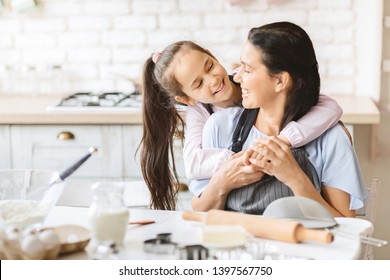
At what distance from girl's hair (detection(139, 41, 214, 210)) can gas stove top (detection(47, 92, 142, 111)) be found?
0.97m

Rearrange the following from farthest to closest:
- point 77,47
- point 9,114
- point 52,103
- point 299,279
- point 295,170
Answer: point 77,47 → point 52,103 → point 9,114 → point 295,170 → point 299,279

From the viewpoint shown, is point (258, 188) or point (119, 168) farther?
point (119, 168)

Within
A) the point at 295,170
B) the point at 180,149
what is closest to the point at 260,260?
the point at 295,170

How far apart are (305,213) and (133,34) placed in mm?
2531

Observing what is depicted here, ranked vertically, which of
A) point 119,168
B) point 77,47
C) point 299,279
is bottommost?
point 119,168

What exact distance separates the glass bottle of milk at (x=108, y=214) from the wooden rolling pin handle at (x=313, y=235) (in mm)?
412

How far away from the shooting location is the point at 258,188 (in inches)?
89.9

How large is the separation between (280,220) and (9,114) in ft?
7.18

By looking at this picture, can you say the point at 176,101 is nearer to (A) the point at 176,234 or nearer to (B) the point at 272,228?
(A) the point at 176,234

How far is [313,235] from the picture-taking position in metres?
1.66

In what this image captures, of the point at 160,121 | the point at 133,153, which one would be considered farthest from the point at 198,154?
the point at 133,153

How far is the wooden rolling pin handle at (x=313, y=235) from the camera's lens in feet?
5.40

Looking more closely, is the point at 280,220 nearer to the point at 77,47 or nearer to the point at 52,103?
the point at 52,103

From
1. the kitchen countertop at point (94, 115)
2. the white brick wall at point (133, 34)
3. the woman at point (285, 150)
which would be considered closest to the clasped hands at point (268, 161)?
the woman at point (285, 150)
